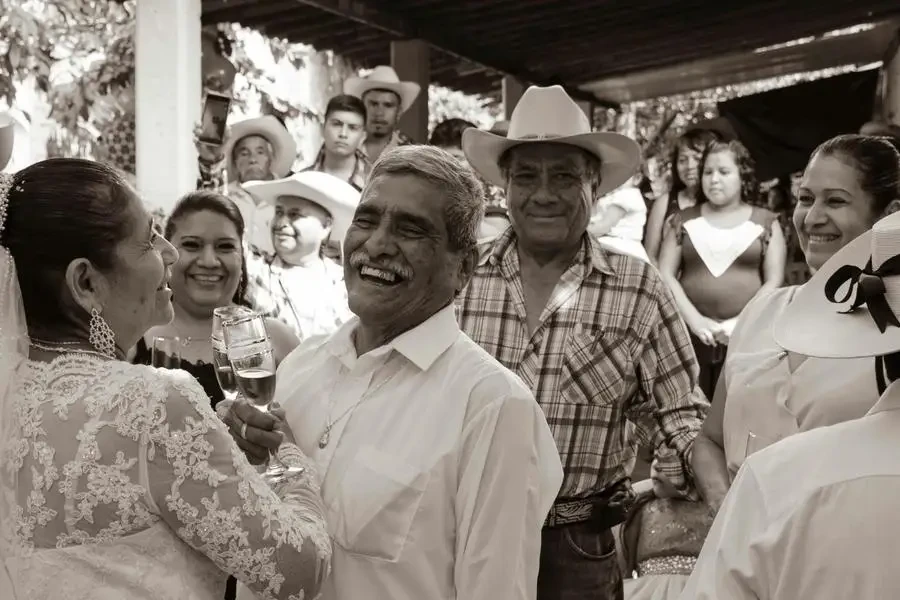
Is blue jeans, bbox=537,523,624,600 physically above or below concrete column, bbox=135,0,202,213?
below

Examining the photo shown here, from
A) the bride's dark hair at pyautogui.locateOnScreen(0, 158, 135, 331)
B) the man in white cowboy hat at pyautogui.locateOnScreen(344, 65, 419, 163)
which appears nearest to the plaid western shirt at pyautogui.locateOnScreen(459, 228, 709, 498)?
the bride's dark hair at pyautogui.locateOnScreen(0, 158, 135, 331)

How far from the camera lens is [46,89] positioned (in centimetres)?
805

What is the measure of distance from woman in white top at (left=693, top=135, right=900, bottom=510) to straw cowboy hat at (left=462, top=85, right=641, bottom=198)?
68 cm

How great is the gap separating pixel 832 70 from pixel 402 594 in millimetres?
9793

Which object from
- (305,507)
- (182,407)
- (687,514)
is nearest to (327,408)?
(305,507)

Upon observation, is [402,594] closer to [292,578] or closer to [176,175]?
[292,578]

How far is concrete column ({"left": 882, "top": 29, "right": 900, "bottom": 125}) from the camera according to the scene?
27.9 ft

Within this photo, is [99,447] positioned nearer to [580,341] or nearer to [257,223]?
[580,341]

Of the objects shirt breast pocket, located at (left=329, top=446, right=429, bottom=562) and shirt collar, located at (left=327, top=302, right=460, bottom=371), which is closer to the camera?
shirt breast pocket, located at (left=329, top=446, right=429, bottom=562)

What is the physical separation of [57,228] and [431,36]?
7.34 meters

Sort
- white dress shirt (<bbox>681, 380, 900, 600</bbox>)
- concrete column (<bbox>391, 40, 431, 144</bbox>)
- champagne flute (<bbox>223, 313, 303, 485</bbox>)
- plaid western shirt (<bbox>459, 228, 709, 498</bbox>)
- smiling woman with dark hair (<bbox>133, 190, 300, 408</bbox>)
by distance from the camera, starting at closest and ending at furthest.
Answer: white dress shirt (<bbox>681, 380, 900, 600</bbox>) → champagne flute (<bbox>223, 313, 303, 485</bbox>) → plaid western shirt (<bbox>459, 228, 709, 498</bbox>) → smiling woman with dark hair (<bbox>133, 190, 300, 408</bbox>) → concrete column (<bbox>391, 40, 431, 144</bbox>)

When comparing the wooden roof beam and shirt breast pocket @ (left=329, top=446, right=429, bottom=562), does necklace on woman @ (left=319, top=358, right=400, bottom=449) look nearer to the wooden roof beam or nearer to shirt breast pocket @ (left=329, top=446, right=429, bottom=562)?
shirt breast pocket @ (left=329, top=446, right=429, bottom=562)

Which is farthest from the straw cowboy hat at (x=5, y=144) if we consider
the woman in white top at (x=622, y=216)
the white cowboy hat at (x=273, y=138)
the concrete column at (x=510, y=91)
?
the concrete column at (x=510, y=91)

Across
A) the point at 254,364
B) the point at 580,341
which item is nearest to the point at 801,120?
the point at 580,341
